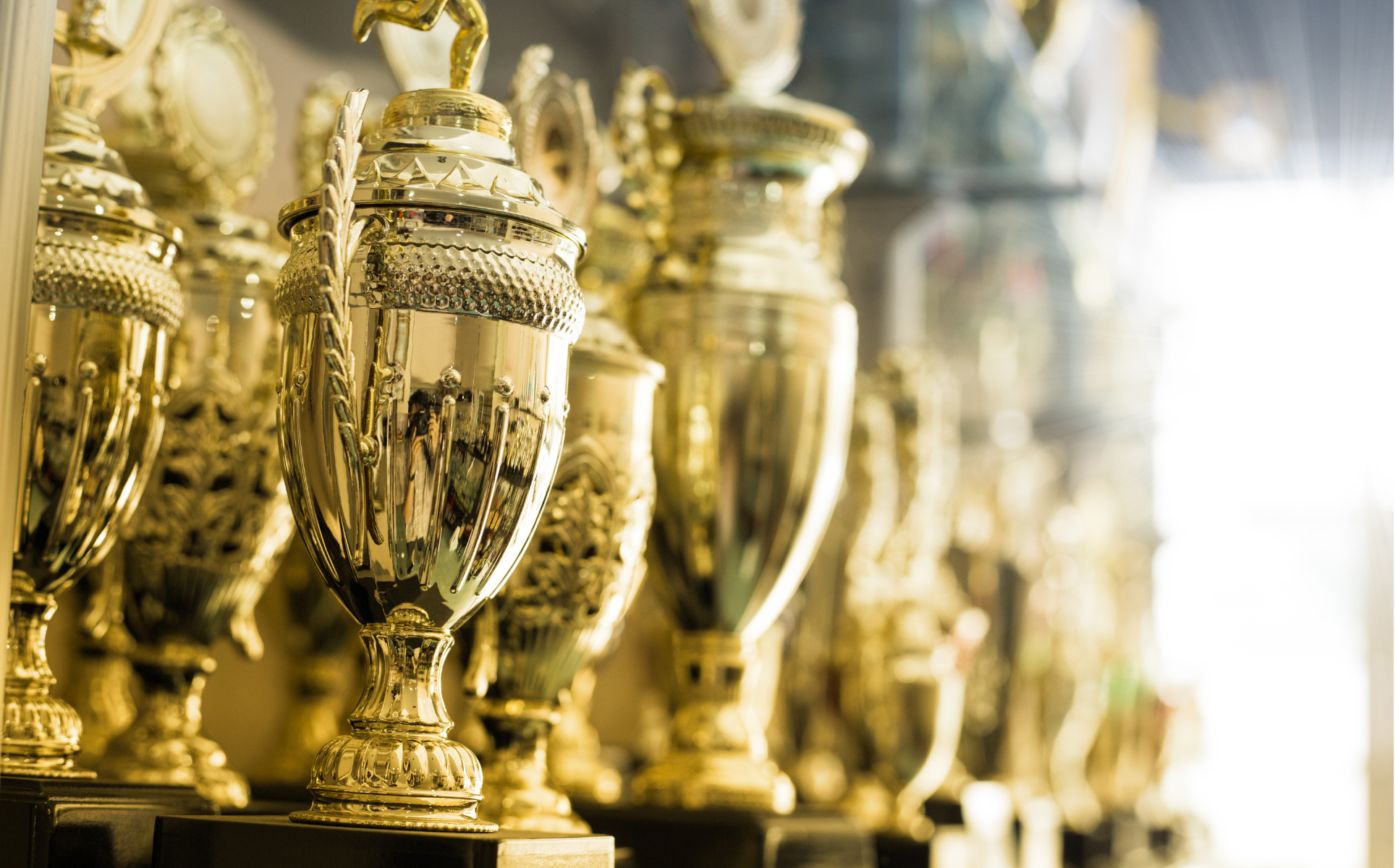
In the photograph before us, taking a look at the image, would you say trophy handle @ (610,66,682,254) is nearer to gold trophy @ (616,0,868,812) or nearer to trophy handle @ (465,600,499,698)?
gold trophy @ (616,0,868,812)

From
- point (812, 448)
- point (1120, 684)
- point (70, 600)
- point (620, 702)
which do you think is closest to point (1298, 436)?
point (1120, 684)

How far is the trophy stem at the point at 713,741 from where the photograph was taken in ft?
3.91

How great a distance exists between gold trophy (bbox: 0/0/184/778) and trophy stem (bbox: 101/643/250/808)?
148 millimetres

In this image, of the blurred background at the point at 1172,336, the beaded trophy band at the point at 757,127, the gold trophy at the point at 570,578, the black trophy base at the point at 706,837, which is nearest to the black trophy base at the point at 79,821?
the gold trophy at the point at 570,578

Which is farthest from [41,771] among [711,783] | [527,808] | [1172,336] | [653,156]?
[1172,336]

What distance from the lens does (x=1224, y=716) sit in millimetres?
4301

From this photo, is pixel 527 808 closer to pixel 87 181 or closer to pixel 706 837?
pixel 706 837

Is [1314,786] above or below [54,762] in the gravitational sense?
below

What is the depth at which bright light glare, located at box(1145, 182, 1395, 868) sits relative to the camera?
3994mm

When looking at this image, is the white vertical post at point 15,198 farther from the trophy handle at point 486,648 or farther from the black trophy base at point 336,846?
the trophy handle at point 486,648

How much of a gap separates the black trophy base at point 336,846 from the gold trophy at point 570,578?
24 cm

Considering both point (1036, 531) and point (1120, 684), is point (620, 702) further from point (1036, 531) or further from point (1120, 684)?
point (1036, 531)

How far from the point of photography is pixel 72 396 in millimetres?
798

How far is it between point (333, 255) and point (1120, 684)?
2562mm
